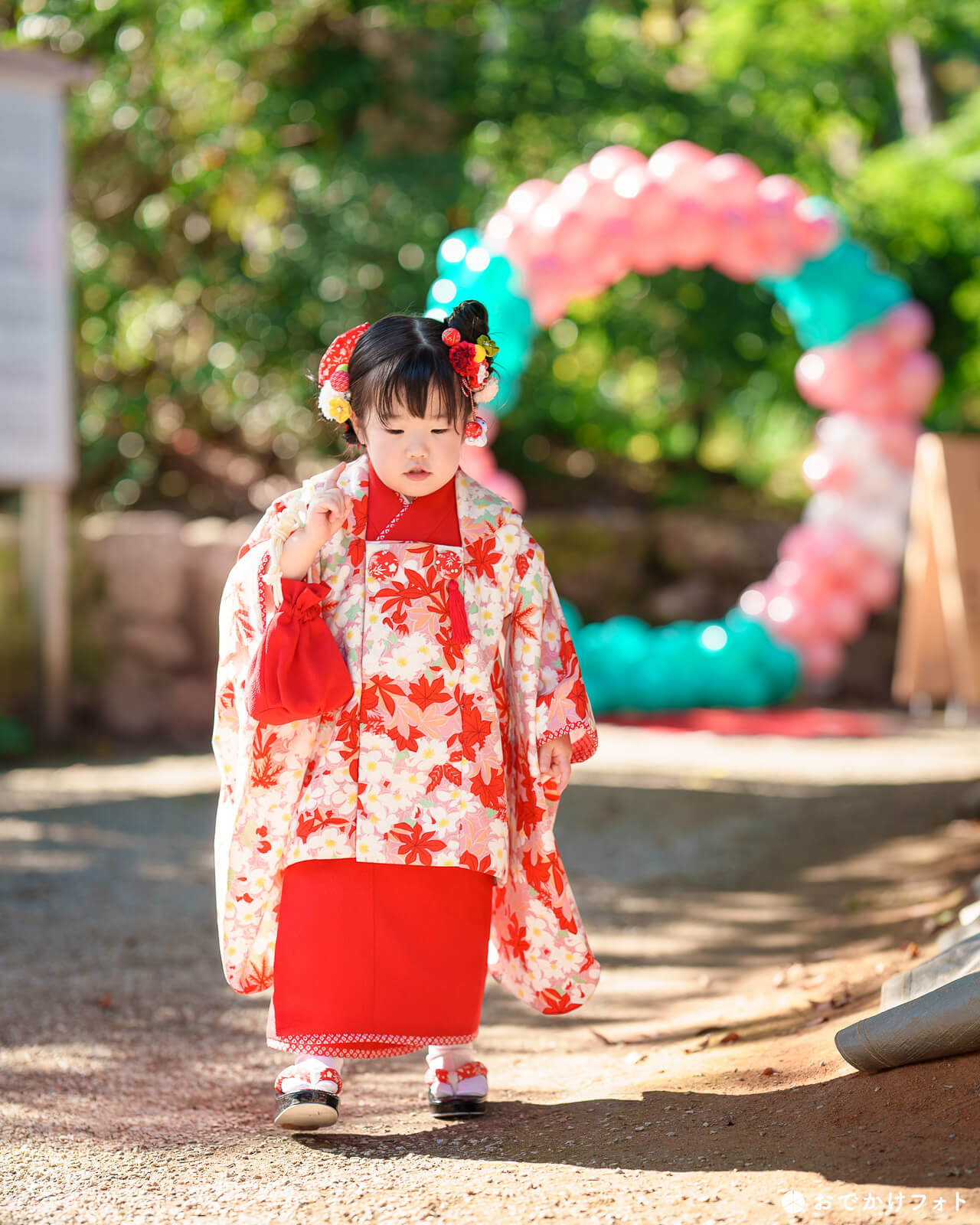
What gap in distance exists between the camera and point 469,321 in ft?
8.20

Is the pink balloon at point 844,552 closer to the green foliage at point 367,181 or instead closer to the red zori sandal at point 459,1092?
the green foliage at point 367,181

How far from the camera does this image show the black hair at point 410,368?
2367mm

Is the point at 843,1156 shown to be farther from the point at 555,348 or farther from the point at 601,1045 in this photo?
the point at 555,348

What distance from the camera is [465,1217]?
183 centimetres

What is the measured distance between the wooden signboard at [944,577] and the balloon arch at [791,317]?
623mm

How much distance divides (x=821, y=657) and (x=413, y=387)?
639 centimetres

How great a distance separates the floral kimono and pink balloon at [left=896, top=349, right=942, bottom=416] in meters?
5.99

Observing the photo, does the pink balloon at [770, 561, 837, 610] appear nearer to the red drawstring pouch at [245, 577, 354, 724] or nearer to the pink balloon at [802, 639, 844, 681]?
the pink balloon at [802, 639, 844, 681]

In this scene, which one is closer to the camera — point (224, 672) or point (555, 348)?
point (224, 672)

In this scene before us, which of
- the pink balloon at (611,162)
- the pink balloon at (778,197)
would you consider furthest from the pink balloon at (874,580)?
the pink balloon at (611,162)

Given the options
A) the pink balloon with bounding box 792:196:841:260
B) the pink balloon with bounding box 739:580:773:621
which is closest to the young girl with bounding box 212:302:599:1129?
the pink balloon with bounding box 792:196:841:260

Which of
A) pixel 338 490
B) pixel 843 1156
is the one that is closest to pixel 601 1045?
pixel 843 1156

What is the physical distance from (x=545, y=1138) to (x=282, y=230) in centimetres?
772

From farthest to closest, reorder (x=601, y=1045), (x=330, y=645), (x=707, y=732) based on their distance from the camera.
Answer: (x=707, y=732) → (x=601, y=1045) → (x=330, y=645)
